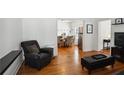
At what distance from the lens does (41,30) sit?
5145 millimetres

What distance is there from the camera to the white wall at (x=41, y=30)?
4.81 meters

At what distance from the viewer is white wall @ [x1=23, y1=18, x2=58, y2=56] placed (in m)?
4.81

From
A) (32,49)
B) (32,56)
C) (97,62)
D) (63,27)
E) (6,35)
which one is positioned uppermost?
(63,27)

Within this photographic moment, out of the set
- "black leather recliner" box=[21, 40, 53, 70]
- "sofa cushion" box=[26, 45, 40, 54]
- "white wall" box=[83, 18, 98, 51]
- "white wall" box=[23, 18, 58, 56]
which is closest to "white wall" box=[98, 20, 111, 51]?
"white wall" box=[83, 18, 98, 51]

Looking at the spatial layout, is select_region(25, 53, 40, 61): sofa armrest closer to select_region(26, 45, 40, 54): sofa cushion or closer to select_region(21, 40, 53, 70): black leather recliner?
select_region(21, 40, 53, 70): black leather recliner

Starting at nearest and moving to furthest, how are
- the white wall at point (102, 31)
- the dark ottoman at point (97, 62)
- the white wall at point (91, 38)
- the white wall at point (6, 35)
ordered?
the white wall at point (6, 35), the dark ottoman at point (97, 62), the white wall at point (91, 38), the white wall at point (102, 31)

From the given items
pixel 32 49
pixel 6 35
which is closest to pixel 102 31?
pixel 32 49

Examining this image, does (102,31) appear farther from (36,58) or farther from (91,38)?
(36,58)

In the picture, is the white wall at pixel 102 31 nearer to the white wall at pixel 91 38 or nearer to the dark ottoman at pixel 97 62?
the white wall at pixel 91 38

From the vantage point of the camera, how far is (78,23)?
9367 millimetres

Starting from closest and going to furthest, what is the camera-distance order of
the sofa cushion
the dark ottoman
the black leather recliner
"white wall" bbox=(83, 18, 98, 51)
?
the dark ottoman
the black leather recliner
the sofa cushion
"white wall" bbox=(83, 18, 98, 51)

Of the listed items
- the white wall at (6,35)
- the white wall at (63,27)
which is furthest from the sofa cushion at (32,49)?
the white wall at (63,27)

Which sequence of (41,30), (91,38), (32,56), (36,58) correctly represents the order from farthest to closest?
(91,38), (41,30), (32,56), (36,58)
